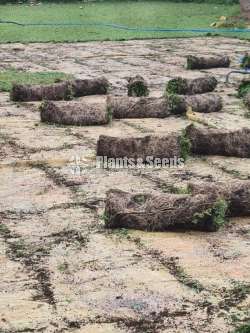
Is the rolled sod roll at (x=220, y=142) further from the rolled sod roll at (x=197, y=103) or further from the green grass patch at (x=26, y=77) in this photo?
the green grass patch at (x=26, y=77)

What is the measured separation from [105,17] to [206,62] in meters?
6.37

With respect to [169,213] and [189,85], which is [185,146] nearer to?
[169,213]

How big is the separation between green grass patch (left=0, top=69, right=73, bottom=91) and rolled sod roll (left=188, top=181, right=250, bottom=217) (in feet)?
13.2

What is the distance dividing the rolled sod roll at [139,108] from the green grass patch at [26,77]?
152cm

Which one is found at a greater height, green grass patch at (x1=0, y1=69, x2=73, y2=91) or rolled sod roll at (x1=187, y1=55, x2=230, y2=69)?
rolled sod roll at (x1=187, y1=55, x2=230, y2=69)

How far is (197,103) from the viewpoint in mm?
6840

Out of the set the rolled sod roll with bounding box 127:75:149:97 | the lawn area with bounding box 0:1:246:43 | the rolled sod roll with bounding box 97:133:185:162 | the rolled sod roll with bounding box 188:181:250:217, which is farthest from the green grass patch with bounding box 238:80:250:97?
the lawn area with bounding box 0:1:246:43

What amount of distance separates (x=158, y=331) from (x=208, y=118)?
152 inches

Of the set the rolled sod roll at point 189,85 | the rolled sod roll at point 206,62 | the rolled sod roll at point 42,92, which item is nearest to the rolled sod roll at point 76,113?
the rolled sod roll at point 42,92

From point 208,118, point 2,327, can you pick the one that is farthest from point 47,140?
point 2,327

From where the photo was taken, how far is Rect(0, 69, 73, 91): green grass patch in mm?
8065

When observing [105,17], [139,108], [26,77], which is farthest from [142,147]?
[105,17]

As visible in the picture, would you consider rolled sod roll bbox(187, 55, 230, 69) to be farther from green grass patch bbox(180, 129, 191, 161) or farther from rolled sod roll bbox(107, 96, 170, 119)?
green grass patch bbox(180, 129, 191, 161)

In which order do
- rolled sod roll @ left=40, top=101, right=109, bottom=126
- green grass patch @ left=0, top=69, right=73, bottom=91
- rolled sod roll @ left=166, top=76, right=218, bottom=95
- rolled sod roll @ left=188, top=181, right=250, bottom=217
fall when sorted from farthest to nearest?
green grass patch @ left=0, top=69, right=73, bottom=91
rolled sod roll @ left=166, top=76, right=218, bottom=95
rolled sod roll @ left=40, top=101, right=109, bottom=126
rolled sod roll @ left=188, top=181, right=250, bottom=217
